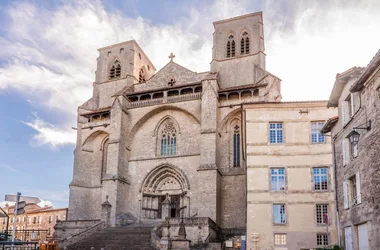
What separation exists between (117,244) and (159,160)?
1034 cm

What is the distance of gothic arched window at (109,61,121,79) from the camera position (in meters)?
43.4

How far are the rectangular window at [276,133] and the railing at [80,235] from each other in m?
Result: 13.2

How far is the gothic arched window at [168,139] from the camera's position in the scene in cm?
3612

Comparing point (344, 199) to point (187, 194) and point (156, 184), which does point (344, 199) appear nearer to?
point (187, 194)

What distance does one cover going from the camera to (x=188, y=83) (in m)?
36.0

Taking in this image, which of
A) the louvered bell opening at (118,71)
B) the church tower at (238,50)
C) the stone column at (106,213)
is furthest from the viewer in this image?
the louvered bell opening at (118,71)

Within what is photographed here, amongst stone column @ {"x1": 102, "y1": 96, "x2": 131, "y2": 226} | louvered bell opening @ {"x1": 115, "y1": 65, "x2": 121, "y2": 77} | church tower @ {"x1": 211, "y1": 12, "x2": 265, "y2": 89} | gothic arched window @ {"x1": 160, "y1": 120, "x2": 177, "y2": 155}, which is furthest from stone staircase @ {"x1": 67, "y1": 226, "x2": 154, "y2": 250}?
louvered bell opening @ {"x1": 115, "y1": 65, "x2": 121, "y2": 77}

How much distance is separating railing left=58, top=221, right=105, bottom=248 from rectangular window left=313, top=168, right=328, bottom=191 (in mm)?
14587

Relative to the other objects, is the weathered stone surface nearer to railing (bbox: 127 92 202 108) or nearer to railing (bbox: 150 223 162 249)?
railing (bbox: 150 223 162 249)

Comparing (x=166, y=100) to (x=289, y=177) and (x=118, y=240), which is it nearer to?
(x=118, y=240)

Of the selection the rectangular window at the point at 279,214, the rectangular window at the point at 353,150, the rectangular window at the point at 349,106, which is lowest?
the rectangular window at the point at 279,214

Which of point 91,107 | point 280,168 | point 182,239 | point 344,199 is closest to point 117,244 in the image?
point 182,239

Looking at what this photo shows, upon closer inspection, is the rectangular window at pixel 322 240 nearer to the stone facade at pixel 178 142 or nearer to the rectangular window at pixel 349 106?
the rectangular window at pixel 349 106

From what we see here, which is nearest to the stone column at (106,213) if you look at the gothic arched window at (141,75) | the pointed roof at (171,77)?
the pointed roof at (171,77)
